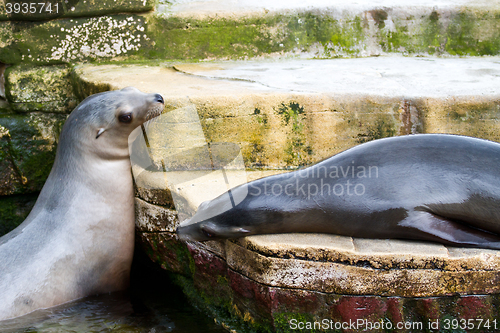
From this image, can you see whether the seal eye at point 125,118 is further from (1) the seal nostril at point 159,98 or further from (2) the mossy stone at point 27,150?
(2) the mossy stone at point 27,150

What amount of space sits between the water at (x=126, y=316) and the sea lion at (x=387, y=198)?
21.1 inches

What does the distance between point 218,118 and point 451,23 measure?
2.91 m

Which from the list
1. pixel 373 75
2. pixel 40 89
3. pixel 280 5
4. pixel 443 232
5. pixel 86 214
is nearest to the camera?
pixel 443 232

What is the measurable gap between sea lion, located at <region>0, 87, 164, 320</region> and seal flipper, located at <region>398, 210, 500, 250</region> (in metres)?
1.63

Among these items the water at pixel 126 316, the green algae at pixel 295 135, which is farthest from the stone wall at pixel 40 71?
the green algae at pixel 295 135

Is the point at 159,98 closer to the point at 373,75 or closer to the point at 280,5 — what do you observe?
the point at 373,75

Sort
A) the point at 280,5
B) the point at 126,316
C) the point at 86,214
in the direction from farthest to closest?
1. the point at 280,5
2. the point at 86,214
3. the point at 126,316

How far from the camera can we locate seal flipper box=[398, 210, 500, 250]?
2.03 m

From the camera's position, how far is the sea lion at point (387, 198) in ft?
6.93

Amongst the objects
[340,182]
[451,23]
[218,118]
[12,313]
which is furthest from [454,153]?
[451,23]

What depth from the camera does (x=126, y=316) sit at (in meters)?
2.55

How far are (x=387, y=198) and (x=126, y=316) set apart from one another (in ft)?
5.06

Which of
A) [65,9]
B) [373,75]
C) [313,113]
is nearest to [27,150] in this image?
[65,9]

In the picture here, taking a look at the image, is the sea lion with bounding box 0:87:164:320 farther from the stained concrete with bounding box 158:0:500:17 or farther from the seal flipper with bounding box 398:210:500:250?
the stained concrete with bounding box 158:0:500:17
